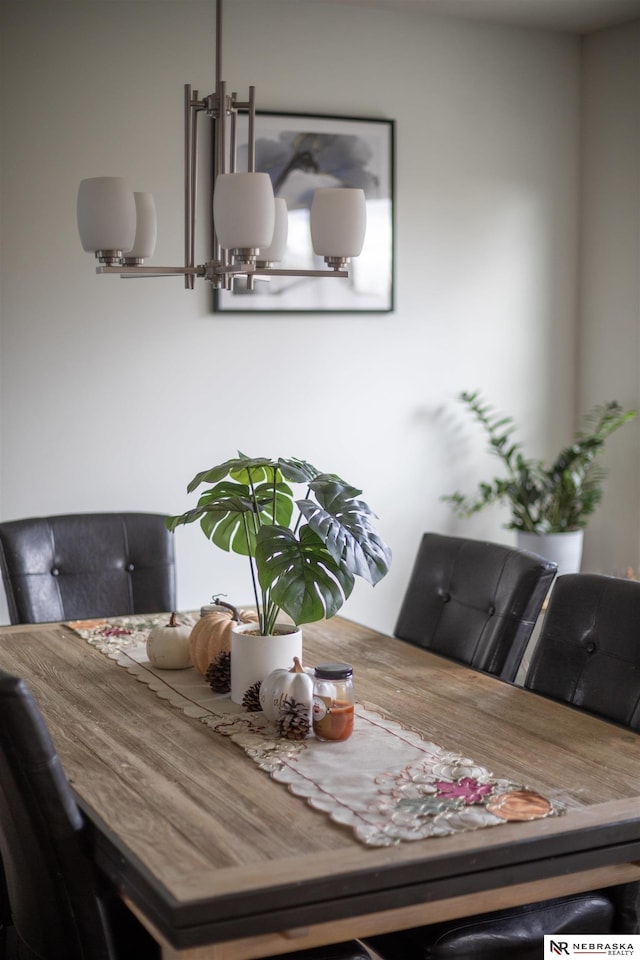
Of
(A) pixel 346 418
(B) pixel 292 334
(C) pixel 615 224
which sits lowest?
(A) pixel 346 418

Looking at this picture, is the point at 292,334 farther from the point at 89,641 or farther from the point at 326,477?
the point at 326,477

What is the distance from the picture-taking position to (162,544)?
330 cm

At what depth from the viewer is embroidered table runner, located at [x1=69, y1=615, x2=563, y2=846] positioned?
1.62m

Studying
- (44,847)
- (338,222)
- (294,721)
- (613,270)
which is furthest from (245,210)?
(613,270)

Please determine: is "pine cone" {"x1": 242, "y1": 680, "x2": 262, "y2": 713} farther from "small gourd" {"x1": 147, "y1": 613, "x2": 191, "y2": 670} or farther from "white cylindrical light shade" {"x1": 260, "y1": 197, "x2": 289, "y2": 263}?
"white cylindrical light shade" {"x1": 260, "y1": 197, "x2": 289, "y2": 263}

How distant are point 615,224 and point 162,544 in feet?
8.54

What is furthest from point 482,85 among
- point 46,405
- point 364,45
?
point 46,405

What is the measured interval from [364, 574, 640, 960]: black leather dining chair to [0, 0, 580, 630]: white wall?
2153 mm

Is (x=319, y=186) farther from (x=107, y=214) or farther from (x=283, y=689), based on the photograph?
(x=283, y=689)

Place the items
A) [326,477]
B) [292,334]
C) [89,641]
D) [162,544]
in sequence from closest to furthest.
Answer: [326,477], [89,641], [162,544], [292,334]

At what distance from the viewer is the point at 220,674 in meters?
2.26

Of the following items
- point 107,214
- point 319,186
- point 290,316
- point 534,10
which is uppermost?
point 534,10

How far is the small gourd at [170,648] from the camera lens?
2.44m

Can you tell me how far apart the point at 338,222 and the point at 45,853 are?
1.35 metres
